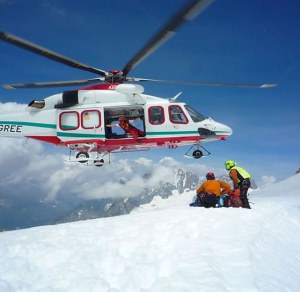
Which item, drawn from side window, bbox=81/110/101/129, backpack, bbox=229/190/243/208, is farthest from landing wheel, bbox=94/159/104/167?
backpack, bbox=229/190/243/208

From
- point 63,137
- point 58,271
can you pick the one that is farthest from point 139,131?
point 58,271

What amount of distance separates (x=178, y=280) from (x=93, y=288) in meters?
1.46

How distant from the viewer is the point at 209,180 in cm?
1345

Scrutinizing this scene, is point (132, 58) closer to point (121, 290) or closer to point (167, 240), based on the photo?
point (167, 240)

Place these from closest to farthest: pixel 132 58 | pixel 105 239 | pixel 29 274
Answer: pixel 29 274 → pixel 105 239 → pixel 132 58

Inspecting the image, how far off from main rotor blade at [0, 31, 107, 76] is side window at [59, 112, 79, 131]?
128 inches

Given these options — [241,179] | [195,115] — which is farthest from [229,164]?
[195,115]

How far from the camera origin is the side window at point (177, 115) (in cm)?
1789

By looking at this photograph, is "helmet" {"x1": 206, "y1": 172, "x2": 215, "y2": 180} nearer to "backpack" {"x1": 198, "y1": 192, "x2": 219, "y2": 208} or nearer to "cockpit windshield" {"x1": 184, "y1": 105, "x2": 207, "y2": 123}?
"backpack" {"x1": 198, "y1": 192, "x2": 219, "y2": 208}

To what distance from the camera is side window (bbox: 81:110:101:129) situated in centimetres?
1767

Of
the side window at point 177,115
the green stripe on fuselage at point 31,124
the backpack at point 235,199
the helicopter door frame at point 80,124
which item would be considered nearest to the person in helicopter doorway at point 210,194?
the backpack at point 235,199

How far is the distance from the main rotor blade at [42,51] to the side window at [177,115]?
4.56 m

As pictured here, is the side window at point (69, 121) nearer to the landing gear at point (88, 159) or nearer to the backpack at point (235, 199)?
the landing gear at point (88, 159)

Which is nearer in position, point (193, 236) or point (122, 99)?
point (193, 236)
